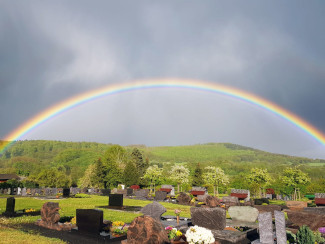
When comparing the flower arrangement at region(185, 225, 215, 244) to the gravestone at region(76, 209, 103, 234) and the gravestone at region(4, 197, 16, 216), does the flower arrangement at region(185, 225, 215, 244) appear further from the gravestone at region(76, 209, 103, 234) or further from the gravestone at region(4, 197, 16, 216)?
the gravestone at region(4, 197, 16, 216)

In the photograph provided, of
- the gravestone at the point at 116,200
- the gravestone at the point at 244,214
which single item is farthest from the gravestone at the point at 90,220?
the gravestone at the point at 116,200

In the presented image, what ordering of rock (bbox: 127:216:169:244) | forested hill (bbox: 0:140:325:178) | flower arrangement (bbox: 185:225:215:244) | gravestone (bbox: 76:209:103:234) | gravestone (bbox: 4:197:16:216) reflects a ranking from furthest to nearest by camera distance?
1. forested hill (bbox: 0:140:325:178)
2. gravestone (bbox: 4:197:16:216)
3. gravestone (bbox: 76:209:103:234)
4. rock (bbox: 127:216:169:244)
5. flower arrangement (bbox: 185:225:215:244)

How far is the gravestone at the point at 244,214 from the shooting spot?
52.8 feet

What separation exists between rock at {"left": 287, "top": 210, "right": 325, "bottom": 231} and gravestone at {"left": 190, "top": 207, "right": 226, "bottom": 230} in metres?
5.09

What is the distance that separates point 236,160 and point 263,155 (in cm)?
2302

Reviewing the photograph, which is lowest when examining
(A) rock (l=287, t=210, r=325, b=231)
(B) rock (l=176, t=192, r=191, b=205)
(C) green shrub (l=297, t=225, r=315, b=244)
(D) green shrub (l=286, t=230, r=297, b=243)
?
(B) rock (l=176, t=192, r=191, b=205)

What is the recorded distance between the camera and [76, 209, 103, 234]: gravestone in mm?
12156

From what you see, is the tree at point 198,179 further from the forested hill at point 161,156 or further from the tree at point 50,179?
the forested hill at point 161,156

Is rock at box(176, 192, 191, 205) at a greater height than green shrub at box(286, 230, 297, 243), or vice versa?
green shrub at box(286, 230, 297, 243)

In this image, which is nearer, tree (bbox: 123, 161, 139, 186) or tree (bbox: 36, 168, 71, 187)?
tree (bbox: 36, 168, 71, 187)

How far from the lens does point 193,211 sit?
13.4 m

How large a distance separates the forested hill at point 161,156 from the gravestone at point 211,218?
3518 inches

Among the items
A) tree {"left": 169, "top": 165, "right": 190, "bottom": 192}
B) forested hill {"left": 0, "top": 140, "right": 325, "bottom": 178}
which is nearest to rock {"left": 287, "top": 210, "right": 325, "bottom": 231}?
tree {"left": 169, "top": 165, "right": 190, "bottom": 192}

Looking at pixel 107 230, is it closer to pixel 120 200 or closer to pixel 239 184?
pixel 120 200
